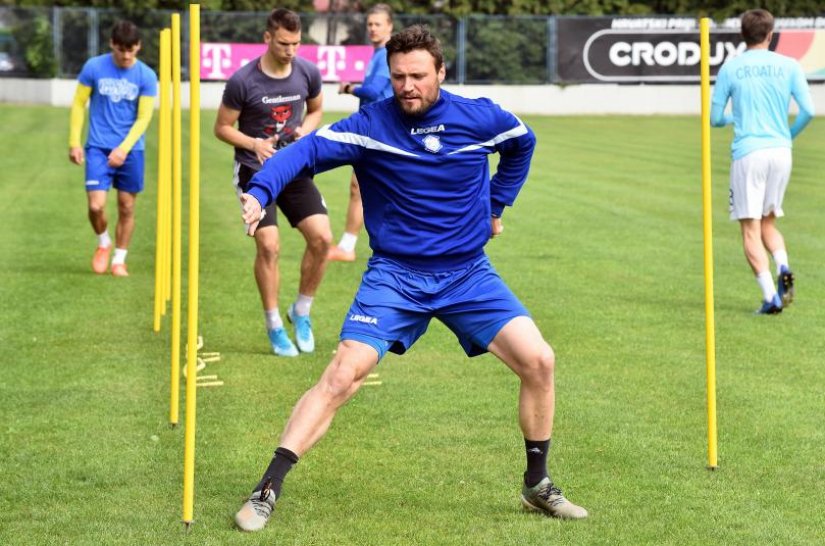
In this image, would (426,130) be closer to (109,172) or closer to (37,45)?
(109,172)

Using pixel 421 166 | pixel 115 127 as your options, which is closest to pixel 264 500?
pixel 421 166

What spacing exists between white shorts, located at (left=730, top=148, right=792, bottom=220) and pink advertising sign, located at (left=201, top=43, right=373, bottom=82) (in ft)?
96.2

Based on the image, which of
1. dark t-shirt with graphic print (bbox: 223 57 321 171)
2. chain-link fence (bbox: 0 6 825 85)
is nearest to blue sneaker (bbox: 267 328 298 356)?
dark t-shirt with graphic print (bbox: 223 57 321 171)

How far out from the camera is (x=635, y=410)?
827 cm

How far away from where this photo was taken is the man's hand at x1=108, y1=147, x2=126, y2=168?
43.0ft

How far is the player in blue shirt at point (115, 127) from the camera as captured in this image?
1316 cm

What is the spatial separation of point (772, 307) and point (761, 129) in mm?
1412

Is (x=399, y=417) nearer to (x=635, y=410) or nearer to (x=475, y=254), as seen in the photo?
(x=635, y=410)

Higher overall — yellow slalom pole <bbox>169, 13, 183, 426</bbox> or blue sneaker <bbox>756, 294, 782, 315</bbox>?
yellow slalom pole <bbox>169, 13, 183, 426</bbox>

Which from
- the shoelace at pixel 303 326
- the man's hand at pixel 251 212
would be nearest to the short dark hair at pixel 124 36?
the shoelace at pixel 303 326

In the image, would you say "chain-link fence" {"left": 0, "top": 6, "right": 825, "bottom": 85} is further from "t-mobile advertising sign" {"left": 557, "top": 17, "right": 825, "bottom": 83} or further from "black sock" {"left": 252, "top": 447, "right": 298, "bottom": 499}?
"black sock" {"left": 252, "top": 447, "right": 298, "bottom": 499}

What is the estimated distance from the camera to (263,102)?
9836 mm

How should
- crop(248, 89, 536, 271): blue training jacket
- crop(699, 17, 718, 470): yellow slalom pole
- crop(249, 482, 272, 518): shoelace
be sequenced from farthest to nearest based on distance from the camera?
crop(699, 17, 718, 470): yellow slalom pole < crop(248, 89, 536, 271): blue training jacket < crop(249, 482, 272, 518): shoelace

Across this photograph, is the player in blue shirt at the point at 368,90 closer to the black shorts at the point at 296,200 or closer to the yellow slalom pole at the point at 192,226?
the black shorts at the point at 296,200
